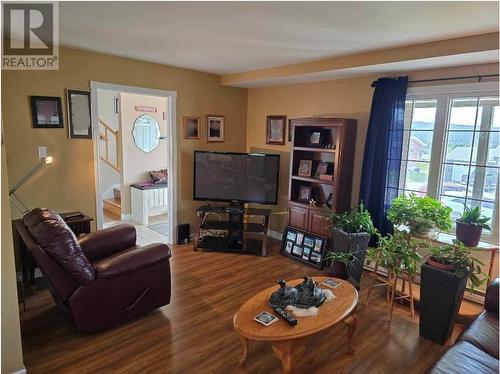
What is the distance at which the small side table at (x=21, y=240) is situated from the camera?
3.15 metres

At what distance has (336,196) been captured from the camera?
388 cm

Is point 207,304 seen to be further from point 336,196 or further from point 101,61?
point 101,61

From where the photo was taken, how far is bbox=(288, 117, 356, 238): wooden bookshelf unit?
3.84 m

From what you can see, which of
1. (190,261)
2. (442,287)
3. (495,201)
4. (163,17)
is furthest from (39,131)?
(495,201)

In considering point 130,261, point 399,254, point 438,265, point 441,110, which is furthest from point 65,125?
point 441,110

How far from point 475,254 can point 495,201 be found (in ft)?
1.82

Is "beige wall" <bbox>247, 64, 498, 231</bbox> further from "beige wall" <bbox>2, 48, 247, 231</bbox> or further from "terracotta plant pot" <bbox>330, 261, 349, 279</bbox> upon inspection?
"terracotta plant pot" <bbox>330, 261, 349, 279</bbox>

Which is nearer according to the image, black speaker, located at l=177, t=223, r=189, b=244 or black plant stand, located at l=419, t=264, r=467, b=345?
black plant stand, located at l=419, t=264, r=467, b=345

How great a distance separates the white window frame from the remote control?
7.52 ft

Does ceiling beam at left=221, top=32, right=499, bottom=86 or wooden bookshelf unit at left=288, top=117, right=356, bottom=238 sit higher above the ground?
ceiling beam at left=221, top=32, right=499, bottom=86

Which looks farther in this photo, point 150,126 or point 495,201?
point 150,126

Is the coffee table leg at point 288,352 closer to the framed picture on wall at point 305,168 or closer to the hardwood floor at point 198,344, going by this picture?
the hardwood floor at point 198,344

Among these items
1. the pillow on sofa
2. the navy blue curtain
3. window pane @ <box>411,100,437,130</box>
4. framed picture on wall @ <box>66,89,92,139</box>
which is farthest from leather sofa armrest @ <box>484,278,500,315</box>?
the pillow on sofa

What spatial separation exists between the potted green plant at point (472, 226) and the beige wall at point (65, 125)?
11.0 ft
